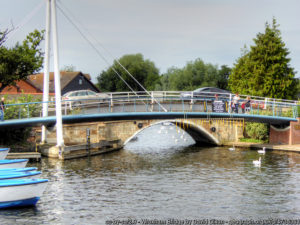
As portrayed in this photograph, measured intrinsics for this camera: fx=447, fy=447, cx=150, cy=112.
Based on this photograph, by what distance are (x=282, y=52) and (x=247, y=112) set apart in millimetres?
15761

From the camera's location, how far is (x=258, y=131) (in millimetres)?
44344

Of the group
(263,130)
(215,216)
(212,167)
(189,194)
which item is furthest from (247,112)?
(215,216)

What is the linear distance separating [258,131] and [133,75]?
53708 mm

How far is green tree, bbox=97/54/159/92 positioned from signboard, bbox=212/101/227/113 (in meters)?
55.5

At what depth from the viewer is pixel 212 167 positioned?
31.1m

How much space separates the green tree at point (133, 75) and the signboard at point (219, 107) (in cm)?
5555

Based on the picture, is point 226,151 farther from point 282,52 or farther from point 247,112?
point 282,52

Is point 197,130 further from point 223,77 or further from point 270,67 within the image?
point 223,77

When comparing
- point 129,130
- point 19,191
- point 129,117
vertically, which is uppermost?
point 129,117

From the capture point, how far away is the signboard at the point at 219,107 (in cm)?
3906

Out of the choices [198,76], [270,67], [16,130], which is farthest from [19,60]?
[198,76]

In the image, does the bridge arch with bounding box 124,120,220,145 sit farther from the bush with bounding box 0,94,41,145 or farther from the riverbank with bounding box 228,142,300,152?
the bush with bounding box 0,94,41,145

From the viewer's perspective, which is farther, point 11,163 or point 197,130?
point 197,130

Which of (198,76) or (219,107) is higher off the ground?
(198,76)
